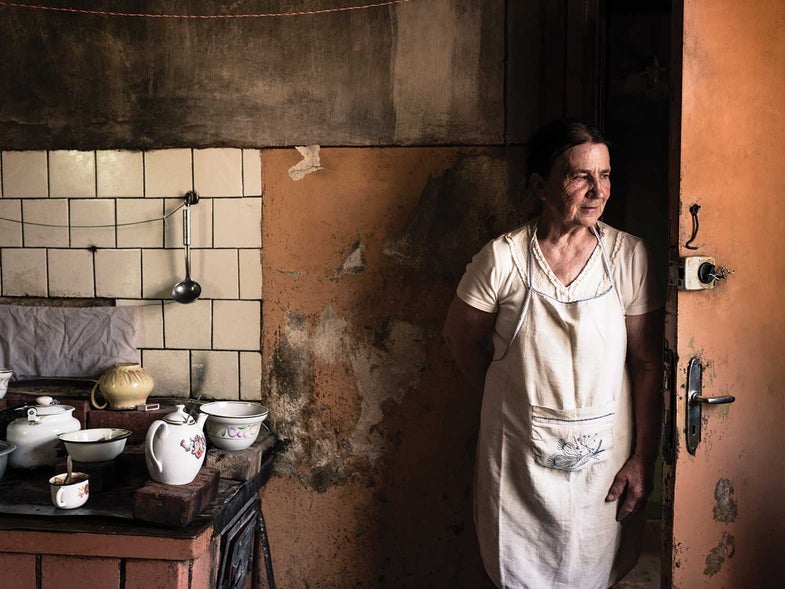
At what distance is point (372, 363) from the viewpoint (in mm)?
2252

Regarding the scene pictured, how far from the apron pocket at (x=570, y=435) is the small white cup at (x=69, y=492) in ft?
3.93

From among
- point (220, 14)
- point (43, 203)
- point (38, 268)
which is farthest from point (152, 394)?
point (220, 14)

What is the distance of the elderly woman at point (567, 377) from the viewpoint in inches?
66.5

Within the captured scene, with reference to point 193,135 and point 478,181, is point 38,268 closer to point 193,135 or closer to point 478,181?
point 193,135

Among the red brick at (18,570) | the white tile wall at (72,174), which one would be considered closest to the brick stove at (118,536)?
the red brick at (18,570)

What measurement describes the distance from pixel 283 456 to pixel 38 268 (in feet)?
3.73

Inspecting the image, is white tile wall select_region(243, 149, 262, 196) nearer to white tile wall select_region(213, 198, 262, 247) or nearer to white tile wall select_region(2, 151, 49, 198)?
white tile wall select_region(213, 198, 262, 247)

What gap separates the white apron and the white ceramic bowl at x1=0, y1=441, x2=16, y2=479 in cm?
138

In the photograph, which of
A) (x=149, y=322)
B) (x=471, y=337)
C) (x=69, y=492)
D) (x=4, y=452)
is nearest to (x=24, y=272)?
(x=149, y=322)

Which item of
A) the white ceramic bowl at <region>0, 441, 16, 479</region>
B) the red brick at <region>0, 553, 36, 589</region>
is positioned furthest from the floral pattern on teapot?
the white ceramic bowl at <region>0, 441, 16, 479</region>

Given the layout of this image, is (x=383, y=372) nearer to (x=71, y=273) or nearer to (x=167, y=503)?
(x=167, y=503)

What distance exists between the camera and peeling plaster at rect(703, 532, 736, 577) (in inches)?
67.2

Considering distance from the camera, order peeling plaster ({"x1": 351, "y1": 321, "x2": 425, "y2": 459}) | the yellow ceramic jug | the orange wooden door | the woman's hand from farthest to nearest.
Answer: peeling plaster ({"x1": 351, "y1": 321, "x2": 425, "y2": 459}) → the yellow ceramic jug → the woman's hand → the orange wooden door

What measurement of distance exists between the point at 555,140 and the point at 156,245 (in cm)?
143
